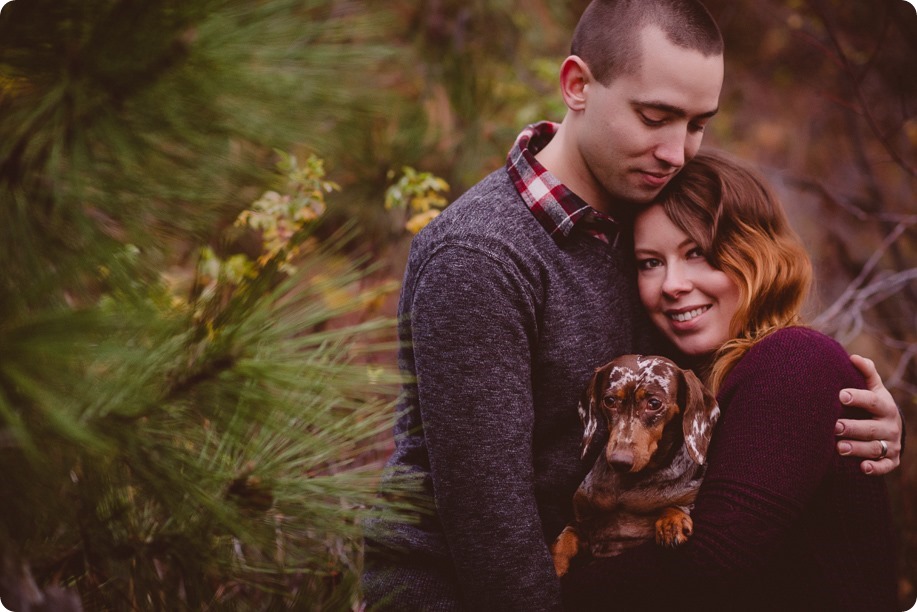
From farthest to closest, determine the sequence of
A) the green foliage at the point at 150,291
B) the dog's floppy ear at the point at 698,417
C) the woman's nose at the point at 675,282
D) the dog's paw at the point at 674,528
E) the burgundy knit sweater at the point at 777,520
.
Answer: the woman's nose at the point at 675,282, the dog's floppy ear at the point at 698,417, the dog's paw at the point at 674,528, the burgundy knit sweater at the point at 777,520, the green foliage at the point at 150,291

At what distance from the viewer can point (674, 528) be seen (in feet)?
6.44

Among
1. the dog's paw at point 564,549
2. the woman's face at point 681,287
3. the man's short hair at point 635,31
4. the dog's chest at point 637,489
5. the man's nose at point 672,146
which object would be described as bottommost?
the dog's paw at point 564,549

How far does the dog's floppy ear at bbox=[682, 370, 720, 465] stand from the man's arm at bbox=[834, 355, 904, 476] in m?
0.33

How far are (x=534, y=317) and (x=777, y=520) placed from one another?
0.81 metres

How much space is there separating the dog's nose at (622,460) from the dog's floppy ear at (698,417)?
18 centimetres

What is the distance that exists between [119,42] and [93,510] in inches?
35.0

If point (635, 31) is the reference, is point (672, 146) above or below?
below

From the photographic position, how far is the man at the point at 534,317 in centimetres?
189

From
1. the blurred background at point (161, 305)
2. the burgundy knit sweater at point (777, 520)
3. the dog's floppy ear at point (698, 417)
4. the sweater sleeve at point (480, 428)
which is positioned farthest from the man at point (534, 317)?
the blurred background at point (161, 305)

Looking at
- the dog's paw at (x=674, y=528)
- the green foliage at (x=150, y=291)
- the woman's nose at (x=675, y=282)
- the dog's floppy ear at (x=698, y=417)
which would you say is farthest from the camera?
the woman's nose at (x=675, y=282)

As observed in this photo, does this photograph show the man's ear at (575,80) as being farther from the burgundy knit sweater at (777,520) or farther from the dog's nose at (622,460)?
the dog's nose at (622,460)

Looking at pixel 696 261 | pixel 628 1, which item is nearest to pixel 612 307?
pixel 696 261

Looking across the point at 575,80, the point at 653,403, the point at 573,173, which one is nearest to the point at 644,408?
the point at 653,403

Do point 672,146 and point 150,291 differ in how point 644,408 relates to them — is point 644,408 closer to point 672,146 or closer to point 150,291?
point 672,146
